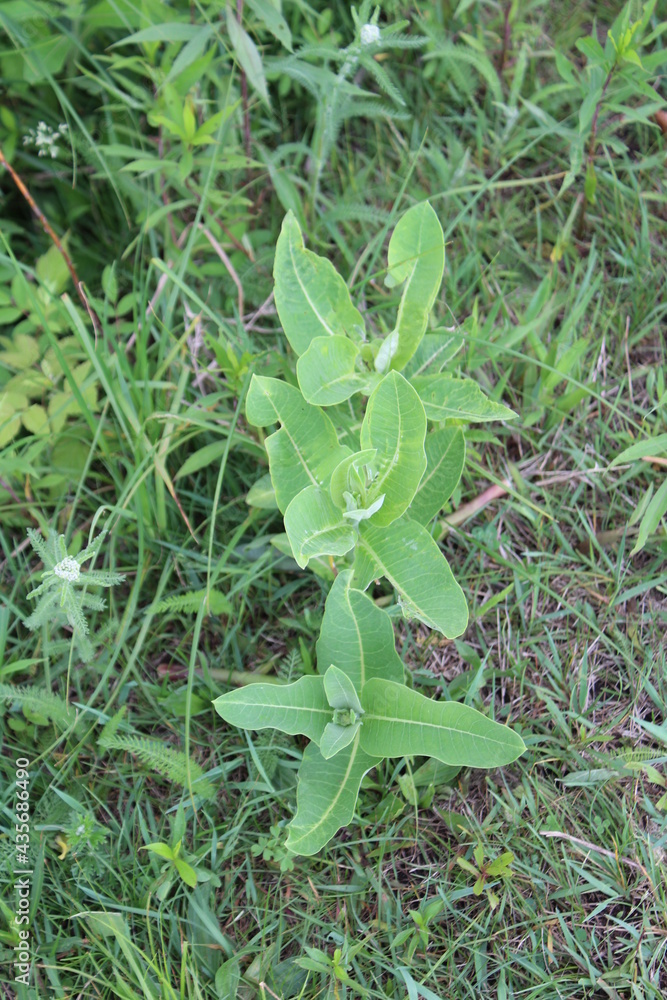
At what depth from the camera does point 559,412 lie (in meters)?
2.18

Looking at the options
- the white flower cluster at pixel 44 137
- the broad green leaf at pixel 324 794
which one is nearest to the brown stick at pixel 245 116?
the white flower cluster at pixel 44 137

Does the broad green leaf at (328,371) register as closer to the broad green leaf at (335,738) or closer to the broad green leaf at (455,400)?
the broad green leaf at (455,400)

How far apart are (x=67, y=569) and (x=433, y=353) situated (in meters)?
1.12

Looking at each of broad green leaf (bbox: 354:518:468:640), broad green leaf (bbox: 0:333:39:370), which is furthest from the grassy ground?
broad green leaf (bbox: 354:518:468:640)

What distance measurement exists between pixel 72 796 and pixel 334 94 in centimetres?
216

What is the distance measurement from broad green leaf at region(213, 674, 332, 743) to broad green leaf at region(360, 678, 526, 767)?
11 centimetres

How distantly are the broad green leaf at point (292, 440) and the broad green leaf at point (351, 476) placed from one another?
8cm

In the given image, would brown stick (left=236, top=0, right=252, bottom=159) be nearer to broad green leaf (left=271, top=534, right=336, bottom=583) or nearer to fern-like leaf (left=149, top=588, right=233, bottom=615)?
broad green leaf (left=271, top=534, right=336, bottom=583)

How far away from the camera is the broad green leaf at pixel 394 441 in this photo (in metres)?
1.53

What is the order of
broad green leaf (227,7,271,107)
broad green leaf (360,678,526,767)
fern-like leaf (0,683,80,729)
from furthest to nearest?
broad green leaf (227,7,271,107), fern-like leaf (0,683,80,729), broad green leaf (360,678,526,767)

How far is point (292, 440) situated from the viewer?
5.65 ft

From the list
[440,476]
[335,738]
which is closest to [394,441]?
[440,476]

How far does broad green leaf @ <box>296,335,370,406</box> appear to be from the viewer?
67.0 inches

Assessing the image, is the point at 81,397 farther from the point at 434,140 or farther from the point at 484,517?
the point at 434,140
